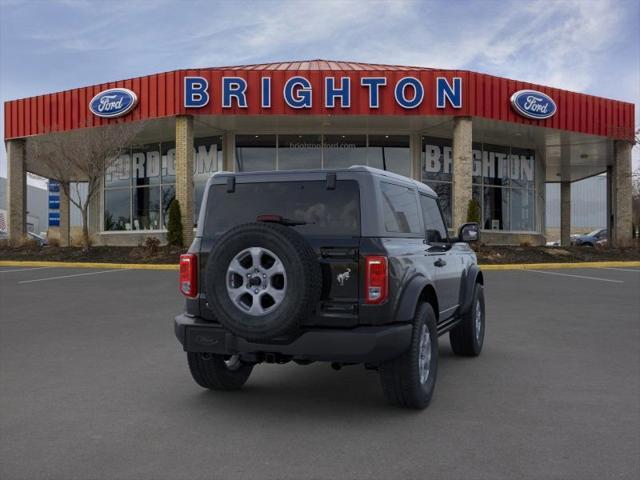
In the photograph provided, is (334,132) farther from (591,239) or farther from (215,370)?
(591,239)

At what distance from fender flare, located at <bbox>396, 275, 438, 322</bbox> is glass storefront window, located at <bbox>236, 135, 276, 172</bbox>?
21.1 metres

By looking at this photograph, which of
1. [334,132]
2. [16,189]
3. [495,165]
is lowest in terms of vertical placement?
[16,189]

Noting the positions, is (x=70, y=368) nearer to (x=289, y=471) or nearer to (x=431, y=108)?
(x=289, y=471)

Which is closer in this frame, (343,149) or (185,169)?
(185,169)

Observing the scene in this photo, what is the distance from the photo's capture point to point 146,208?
27094mm

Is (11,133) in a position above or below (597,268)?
above

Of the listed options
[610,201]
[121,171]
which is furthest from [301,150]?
[610,201]

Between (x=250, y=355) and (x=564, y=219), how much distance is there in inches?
1475

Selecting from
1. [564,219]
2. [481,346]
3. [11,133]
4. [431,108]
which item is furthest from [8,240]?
[564,219]

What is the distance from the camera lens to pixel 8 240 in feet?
82.9

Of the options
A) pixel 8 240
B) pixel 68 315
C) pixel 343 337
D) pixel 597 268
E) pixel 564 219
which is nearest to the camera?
pixel 343 337

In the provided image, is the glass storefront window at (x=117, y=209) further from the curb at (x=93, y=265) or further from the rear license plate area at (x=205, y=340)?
the rear license plate area at (x=205, y=340)

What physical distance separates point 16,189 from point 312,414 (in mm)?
25187

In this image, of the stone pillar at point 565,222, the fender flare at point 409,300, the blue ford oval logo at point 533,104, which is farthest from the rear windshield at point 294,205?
the stone pillar at point 565,222
